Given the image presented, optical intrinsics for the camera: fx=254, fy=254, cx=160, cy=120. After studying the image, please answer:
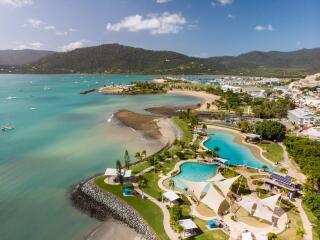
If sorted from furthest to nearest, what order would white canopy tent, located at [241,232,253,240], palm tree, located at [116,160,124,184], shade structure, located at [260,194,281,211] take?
palm tree, located at [116,160,124,184]
shade structure, located at [260,194,281,211]
white canopy tent, located at [241,232,253,240]

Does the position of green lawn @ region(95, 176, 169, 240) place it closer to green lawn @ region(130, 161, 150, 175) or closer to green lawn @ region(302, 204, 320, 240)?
green lawn @ region(130, 161, 150, 175)

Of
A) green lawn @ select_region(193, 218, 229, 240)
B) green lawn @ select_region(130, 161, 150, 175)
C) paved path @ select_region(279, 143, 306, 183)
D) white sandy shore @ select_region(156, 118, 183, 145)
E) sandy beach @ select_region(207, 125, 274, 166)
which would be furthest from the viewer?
white sandy shore @ select_region(156, 118, 183, 145)

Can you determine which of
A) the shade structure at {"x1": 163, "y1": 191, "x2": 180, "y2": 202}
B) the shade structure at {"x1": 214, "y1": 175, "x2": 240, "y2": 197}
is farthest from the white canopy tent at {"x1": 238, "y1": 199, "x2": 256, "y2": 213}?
the shade structure at {"x1": 163, "y1": 191, "x2": 180, "y2": 202}

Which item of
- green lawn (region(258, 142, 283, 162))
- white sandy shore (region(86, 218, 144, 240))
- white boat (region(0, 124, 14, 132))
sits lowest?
white sandy shore (region(86, 218, 144, 240))

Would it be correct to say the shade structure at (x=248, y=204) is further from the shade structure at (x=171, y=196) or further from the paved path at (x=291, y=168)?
the paved path at (x=291, y=168)

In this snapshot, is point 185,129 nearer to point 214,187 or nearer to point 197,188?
point 197,188

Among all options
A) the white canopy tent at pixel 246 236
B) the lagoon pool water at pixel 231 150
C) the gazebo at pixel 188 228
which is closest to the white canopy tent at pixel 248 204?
the white canopy tent at pixel 246 236

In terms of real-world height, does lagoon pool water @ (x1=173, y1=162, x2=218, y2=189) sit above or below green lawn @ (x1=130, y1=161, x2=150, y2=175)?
below
